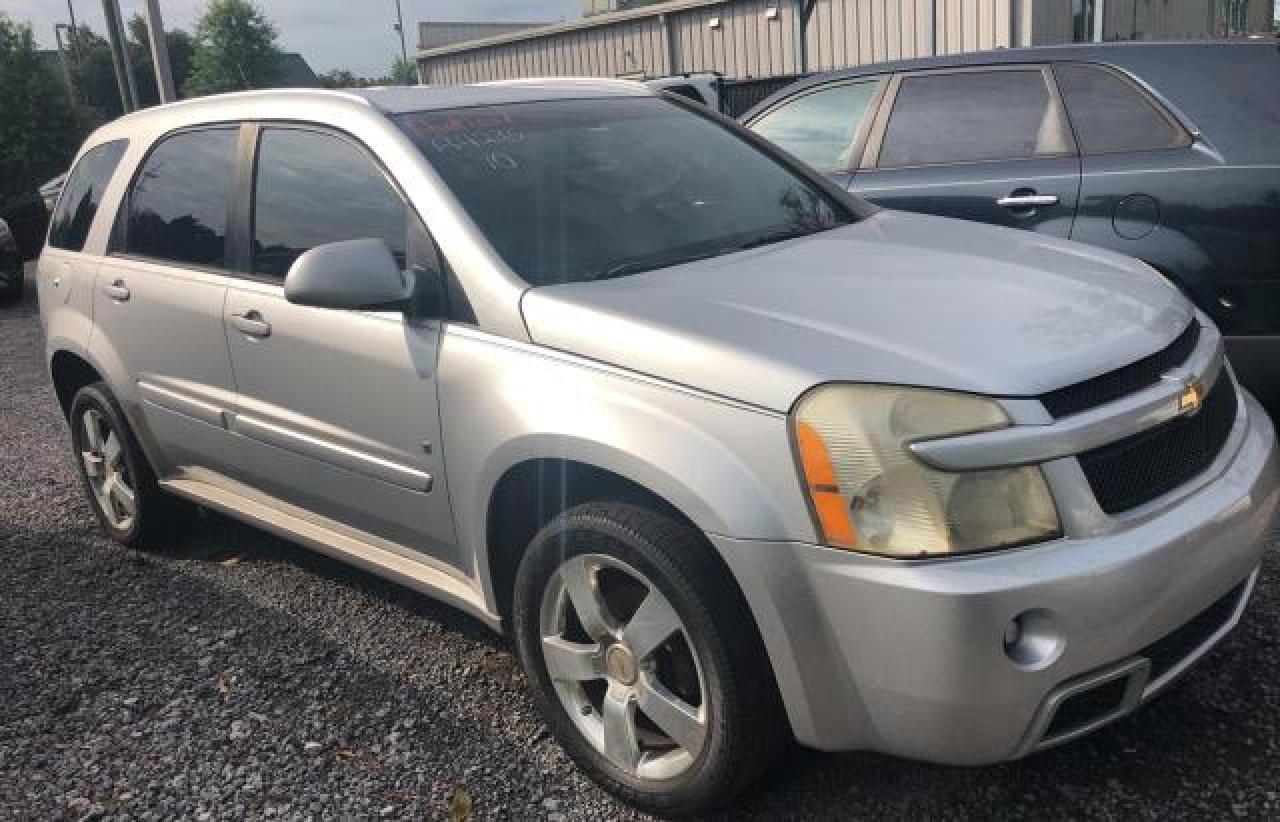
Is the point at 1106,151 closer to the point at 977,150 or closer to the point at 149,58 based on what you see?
the point at 977,150

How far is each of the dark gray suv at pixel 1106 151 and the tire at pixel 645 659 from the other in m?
2.78

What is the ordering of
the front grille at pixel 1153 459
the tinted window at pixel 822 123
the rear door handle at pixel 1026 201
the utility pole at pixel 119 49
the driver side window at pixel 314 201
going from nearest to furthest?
1. the front grille at pixel 1153 459
2. the driver side window at pixel 314 201
3. the rear door handle at pixel 1026 201
4. the tinted window at pixel 822 123
5. the utility pole at pixel 119 49

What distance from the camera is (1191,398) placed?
2389 mm

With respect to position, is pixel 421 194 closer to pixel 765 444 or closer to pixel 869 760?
pixel 765 444

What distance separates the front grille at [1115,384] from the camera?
2154mm

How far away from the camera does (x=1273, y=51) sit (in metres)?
4.30

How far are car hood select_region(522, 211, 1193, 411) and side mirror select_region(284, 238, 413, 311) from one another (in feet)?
1.23

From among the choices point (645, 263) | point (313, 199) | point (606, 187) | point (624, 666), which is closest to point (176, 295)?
point (313, 199)

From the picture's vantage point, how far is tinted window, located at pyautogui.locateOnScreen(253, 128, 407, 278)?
3.09 metres

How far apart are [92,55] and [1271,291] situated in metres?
66.9

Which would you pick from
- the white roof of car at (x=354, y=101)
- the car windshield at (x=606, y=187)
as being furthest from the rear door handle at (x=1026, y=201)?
the white roof of car at (x=354, y=101)

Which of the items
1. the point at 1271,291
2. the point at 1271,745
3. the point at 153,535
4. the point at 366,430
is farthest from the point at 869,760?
the point at 153,535

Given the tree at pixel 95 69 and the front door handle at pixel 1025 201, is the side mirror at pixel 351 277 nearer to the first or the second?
the front door handle at pixel 1025 201

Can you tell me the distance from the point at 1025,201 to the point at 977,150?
0.43 m
